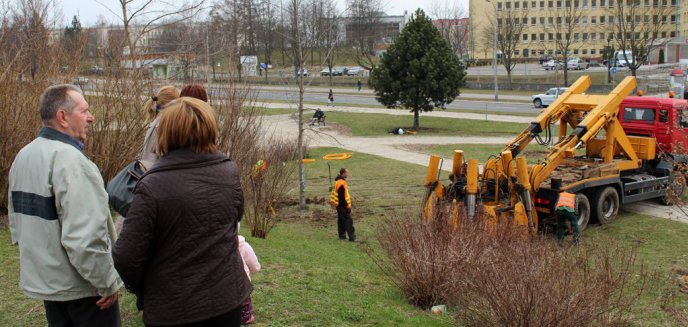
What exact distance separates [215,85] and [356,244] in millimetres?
3996

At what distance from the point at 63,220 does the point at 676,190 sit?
1215 cm

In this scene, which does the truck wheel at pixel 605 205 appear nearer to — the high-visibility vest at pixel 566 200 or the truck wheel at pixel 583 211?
the truck wheel at pixel 583 211

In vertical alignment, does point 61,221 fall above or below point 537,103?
above

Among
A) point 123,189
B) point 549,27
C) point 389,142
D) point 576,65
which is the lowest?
point 389,142

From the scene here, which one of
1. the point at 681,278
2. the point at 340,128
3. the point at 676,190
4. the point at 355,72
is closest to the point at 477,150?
the point at 340,128

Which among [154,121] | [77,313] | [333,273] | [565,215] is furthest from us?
[565,215]

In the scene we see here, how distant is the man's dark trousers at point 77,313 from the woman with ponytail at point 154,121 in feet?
2.80

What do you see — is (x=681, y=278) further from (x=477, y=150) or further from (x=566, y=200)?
(x=477, y=150)

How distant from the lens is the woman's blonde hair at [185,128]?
9.77ft

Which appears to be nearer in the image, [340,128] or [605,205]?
[605,205]

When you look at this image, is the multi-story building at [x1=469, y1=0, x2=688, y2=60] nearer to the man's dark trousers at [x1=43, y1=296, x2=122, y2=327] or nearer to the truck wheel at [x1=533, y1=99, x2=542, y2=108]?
the truck wheel at [x1=533, y1=99, x2=542, y2=108]

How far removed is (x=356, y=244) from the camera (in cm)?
1225

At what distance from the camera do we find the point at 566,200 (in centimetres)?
1176

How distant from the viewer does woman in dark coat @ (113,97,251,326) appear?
2883 millimetres
